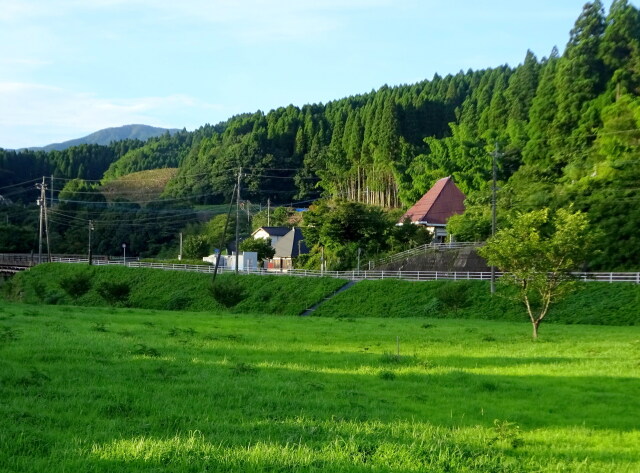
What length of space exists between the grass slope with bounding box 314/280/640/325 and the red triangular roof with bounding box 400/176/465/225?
21075 mm

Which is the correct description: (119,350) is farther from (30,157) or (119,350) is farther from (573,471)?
(30,157)

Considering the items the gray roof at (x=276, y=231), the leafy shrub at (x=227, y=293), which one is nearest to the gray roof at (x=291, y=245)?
the gray roof at (x=276, y=231)

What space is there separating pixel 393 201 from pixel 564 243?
2982 inches

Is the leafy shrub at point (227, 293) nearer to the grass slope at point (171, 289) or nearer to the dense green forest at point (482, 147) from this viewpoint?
the grass slope at point (171, 289)

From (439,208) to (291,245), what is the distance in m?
17.8

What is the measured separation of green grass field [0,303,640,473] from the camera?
25.2 feet

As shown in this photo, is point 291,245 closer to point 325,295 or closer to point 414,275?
point 414,275

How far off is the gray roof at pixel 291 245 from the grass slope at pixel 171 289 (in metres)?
17.1

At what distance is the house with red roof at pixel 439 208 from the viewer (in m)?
66.9

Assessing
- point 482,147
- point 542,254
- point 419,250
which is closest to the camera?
point 542,254

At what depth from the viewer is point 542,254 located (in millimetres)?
24453

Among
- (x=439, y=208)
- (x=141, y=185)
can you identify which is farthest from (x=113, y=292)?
(x=141, y=185)

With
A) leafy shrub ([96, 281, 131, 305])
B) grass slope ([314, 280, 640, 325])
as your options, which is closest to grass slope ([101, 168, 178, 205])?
leafy shrub ([96, 281, 131, 305])

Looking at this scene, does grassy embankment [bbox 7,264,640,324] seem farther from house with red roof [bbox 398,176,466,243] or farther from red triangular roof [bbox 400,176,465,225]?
red triangular roof [bbox 400,176,465,225]
